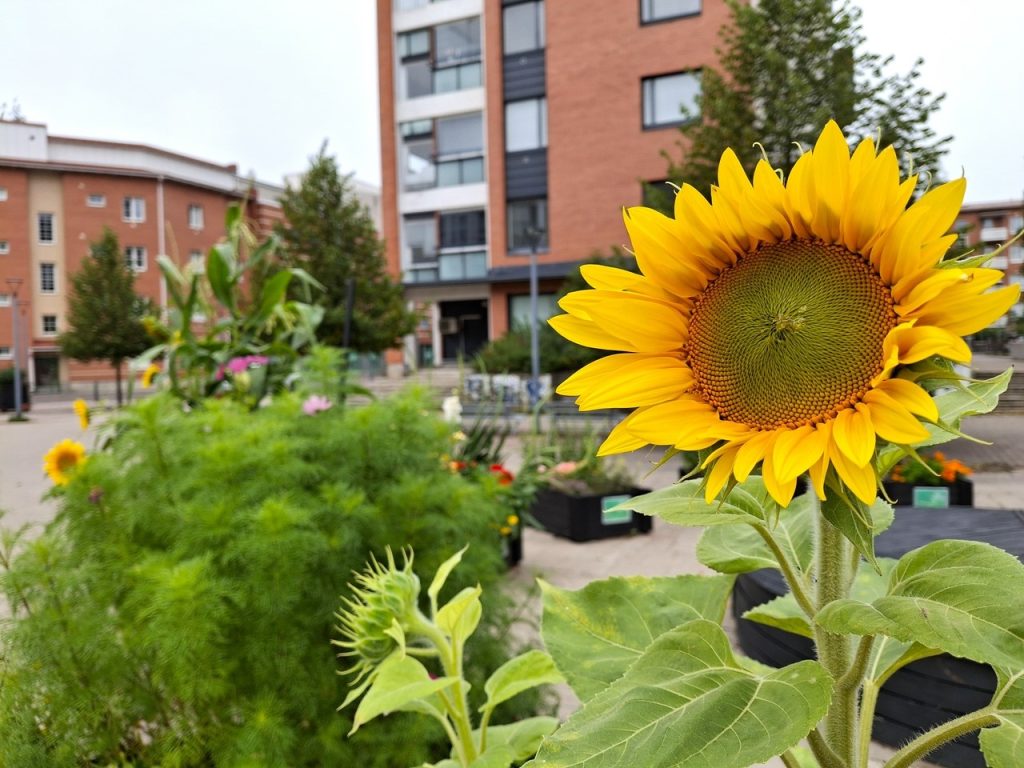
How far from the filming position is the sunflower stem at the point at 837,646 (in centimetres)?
66

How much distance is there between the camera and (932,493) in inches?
239

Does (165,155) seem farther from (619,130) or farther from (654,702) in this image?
(654,702)

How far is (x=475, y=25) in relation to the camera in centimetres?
2791

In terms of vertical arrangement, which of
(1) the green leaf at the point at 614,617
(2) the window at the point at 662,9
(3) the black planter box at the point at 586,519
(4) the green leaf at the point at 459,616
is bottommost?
(3) the black planter box at the point at 586,519

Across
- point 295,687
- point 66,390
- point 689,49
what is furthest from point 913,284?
point 66,390

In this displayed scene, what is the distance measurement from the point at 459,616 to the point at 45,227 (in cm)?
4898

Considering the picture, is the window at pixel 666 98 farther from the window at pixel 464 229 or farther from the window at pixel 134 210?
the window at pixel 134 210

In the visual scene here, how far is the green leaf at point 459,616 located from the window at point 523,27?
2682 cm

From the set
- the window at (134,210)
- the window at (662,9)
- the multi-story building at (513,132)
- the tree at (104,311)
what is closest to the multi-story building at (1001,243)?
the multi-story building at (513,132)

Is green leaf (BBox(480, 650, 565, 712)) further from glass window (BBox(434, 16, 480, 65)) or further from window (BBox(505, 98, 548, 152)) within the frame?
glass window (BBox(434, 16, 480, 65))

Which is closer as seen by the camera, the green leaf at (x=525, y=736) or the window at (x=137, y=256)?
the green leaf at (x=525, y=736)

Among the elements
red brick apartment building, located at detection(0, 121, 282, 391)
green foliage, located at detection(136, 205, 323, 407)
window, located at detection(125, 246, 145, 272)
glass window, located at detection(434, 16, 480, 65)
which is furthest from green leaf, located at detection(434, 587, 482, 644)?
window, located at detection(125, 246, 145, 272)

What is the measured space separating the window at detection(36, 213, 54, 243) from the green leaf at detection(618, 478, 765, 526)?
161ft

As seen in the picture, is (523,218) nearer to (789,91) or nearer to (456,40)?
(456,40)
